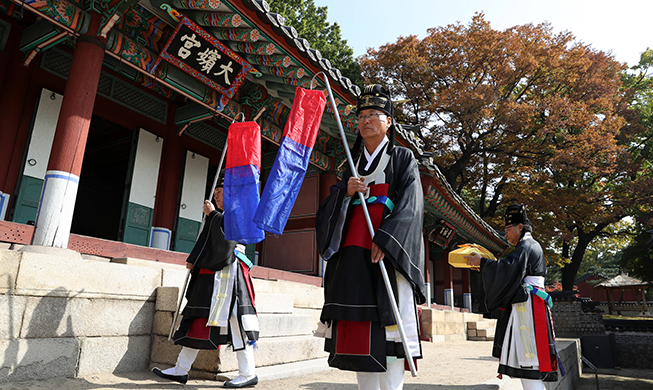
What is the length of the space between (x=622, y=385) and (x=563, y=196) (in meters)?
8.89

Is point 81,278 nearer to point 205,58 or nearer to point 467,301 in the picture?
point 205,58

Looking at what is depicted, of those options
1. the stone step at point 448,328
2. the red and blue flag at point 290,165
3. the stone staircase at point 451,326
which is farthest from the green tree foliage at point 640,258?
the red and blue flag at point 290,165

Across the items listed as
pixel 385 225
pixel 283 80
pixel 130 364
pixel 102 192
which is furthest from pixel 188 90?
pixel 102 192

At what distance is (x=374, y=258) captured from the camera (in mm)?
2119

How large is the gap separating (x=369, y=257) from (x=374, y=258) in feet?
0.31

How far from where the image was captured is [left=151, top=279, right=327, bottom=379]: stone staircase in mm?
3727

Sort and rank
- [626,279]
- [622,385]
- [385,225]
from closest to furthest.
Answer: [385,225] < [622,385] < [626,279]

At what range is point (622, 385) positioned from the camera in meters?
11.3

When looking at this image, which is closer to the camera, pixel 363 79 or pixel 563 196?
pixel 563 196

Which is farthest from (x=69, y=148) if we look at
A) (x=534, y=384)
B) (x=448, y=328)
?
(x=448, y=328)

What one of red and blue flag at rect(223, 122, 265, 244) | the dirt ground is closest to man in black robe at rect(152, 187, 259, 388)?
red and blue flag at rect(223, 122, 265, 244)

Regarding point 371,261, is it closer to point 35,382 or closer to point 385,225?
point 385,225

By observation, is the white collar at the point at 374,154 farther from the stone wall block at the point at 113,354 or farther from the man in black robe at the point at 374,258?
Result: the stone wall block at the point at 113,354

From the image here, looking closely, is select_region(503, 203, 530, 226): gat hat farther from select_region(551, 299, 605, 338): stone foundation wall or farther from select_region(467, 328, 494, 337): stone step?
select_region(551, 299, 605, 338): stone foundation wall
